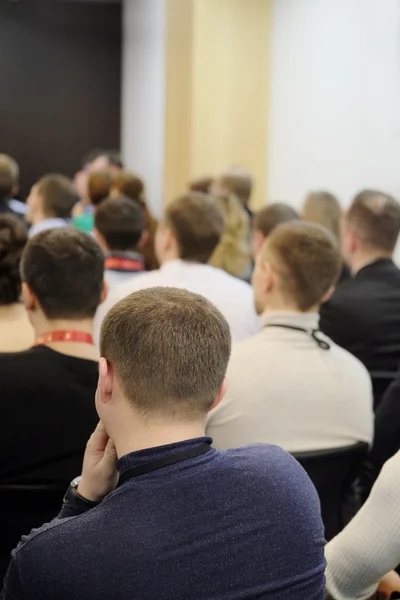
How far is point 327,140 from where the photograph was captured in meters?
5.86

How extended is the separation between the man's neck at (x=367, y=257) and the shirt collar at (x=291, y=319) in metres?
0.99

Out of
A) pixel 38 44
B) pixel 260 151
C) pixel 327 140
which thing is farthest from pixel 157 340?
pixel 38 44

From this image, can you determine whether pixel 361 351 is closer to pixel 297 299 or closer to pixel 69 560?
pixel 297 299

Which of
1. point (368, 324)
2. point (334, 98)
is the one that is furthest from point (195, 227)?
point (334, 98)

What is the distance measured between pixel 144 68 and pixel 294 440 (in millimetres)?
7235

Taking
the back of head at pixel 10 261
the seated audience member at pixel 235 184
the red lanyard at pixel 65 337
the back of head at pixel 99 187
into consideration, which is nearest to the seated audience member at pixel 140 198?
the back of head at pixel 99 187

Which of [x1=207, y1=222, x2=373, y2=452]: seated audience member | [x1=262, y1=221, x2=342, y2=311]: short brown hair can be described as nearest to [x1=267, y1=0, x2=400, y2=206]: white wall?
[x1=262, y1=221, x2=342, y2=311]: short brown hair

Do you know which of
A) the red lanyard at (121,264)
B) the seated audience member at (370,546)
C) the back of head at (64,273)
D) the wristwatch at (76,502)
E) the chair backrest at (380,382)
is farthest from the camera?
the red lanyard at (121,264)

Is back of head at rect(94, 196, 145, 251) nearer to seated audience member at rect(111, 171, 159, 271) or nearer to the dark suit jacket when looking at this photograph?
seated audience member at rect(111, 171, 159, 271)

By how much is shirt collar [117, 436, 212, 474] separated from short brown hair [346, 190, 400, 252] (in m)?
2.19

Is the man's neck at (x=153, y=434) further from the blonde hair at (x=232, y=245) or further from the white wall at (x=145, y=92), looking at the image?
the white wall at (x=145, y=92)

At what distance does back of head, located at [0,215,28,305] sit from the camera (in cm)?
254

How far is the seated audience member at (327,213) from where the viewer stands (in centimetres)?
408

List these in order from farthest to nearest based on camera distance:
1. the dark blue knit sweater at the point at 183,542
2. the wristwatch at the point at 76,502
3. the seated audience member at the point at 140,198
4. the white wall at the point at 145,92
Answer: the white wall at the point at 145,92
the seated audience member at the point at 140,198
the wristwatch at the point at 76,502
the dark blue knit sweater at the point at 183,542
